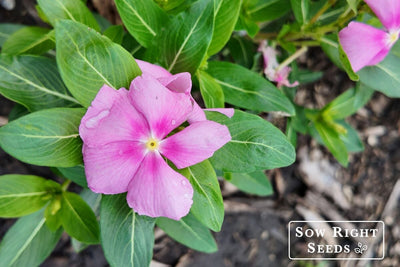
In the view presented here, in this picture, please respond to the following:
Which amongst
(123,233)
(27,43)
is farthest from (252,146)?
(27,43)

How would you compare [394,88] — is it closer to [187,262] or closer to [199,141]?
[199,141]

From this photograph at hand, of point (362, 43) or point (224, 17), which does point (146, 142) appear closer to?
point (224, 17)

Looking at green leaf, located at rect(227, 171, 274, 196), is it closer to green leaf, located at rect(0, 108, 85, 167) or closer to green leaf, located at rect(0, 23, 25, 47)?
green leaf, located at rect(0, 108, 85, 167)

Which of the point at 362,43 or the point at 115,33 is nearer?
the point at 362,43

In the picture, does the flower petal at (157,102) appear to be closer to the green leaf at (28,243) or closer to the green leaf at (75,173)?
the green leaf at (75,173)
